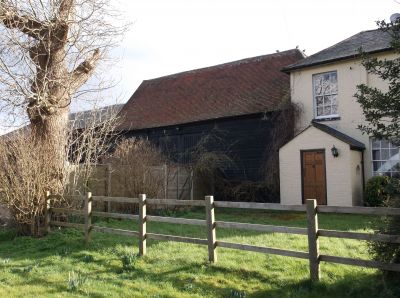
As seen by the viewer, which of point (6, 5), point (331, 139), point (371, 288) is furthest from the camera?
point (331, 139)

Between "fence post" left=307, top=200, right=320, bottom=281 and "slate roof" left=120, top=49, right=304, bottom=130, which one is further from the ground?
"slate roof" left=120, top=49, right=304, bottom=130

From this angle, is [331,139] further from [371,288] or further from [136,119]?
[136,119]

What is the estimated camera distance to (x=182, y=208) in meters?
16.5

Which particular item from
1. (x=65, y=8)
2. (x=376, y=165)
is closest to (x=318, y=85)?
(x=376, y=165)

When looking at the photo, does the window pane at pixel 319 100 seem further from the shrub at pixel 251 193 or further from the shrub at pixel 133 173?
the shrub at pixel 133 173

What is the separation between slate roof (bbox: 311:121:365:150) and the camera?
15885 mm

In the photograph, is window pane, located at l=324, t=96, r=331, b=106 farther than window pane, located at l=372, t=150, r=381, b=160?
Yes

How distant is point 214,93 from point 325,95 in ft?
24.2

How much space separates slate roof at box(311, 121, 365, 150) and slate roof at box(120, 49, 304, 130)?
302 cm

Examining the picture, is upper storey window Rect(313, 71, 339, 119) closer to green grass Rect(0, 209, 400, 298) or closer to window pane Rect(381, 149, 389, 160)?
window pane Rect(381, 149, 389, 160)

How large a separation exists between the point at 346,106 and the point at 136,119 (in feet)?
43.9

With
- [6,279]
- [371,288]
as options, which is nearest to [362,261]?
[371,288]

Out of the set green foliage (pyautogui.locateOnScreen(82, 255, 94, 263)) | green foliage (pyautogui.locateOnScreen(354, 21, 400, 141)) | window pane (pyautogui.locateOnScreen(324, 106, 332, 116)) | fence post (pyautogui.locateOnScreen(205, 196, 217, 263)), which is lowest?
green foliage (pyautogui.locateOnScreen(82, 255, 94, 263))

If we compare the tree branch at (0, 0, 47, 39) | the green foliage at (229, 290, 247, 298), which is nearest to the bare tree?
the tree branch at (0, 0, 47, 39)
